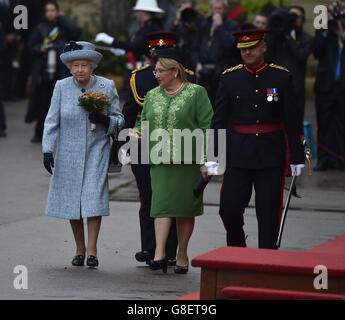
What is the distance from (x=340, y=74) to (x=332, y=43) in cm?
47

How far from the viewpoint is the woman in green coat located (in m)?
7.59

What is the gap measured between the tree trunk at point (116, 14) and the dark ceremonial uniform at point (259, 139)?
47.4 ft

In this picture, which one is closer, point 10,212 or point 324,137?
point 10,212

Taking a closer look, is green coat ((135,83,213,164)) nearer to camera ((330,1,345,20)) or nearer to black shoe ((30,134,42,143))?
camera ((330,1,345,20))

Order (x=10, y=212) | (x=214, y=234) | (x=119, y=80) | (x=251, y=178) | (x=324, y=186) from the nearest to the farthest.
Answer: (x=251, y=178)
(x=214, y=234)
(x=10, y=212)
(x=324, y=186)
(x=119, y=80)

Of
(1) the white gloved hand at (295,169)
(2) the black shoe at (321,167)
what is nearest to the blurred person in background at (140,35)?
(2) the black shoe at (321,167)

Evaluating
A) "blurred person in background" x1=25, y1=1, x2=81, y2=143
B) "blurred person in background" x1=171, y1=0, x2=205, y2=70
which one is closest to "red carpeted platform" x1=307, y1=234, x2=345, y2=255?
"blurred person in background" x1=171, y1=0, x2=205, y2=70

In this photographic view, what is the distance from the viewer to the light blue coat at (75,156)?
7.92 meters

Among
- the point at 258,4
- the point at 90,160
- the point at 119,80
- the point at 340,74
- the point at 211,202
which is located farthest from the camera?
the point at 119,80

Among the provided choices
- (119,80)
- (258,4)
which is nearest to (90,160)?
(258,4)

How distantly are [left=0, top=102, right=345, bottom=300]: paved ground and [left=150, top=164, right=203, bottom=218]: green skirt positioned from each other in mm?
472

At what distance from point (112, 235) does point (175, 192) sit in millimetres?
1689

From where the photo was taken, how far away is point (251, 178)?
24.4 ft
